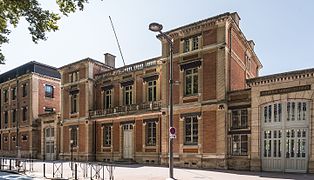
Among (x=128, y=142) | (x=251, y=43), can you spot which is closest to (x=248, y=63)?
(x=251, y=43)

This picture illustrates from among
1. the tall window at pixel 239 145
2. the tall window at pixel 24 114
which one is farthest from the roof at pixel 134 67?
the tall window at pixel 24 114

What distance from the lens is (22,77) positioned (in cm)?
4044

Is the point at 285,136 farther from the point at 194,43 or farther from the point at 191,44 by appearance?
the point at 191,44

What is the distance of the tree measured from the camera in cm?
969

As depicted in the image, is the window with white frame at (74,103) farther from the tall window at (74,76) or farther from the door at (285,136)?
the door at (285,136)

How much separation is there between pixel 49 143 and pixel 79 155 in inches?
270

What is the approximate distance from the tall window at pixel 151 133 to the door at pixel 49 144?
14.8 metres

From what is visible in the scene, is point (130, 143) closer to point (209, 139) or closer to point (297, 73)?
point (209, 139)

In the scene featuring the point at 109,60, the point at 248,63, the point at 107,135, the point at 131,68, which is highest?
the point at 109,60

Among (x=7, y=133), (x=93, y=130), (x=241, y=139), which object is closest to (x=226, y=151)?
(x=241, y=139)

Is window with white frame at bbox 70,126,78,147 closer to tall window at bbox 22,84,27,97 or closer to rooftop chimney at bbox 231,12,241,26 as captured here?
tall window at bbox 22,84,27,97

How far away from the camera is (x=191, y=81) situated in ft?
73.9

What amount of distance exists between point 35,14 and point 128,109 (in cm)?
1757

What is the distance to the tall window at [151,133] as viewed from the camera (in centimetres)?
2547
